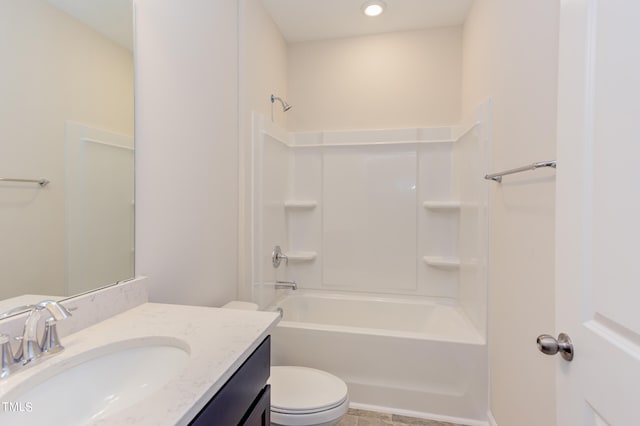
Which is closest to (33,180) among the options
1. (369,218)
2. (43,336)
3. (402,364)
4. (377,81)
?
(43,336)

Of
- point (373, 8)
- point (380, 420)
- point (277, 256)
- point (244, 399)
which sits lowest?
point (380, 420)

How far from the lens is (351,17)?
236 centimetres

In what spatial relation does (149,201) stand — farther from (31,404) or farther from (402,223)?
(402,223)

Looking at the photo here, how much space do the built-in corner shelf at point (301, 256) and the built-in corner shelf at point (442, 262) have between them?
3.12 ft

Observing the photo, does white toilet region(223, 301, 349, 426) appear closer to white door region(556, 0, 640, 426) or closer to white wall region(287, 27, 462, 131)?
white door region(556, 0, 640, 426)

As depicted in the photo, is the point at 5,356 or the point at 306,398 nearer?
the point at 5,356

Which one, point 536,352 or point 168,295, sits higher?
point 168,295

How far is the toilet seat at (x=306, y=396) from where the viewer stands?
128 centimetres

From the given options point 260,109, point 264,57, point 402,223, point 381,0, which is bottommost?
point 402,223

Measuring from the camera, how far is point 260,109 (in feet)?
7.13

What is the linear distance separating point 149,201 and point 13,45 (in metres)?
→ 0.60

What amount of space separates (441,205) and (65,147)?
2.29m

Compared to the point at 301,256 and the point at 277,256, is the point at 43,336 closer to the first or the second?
the point at 277,256

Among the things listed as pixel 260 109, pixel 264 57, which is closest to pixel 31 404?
pixel 260 109
